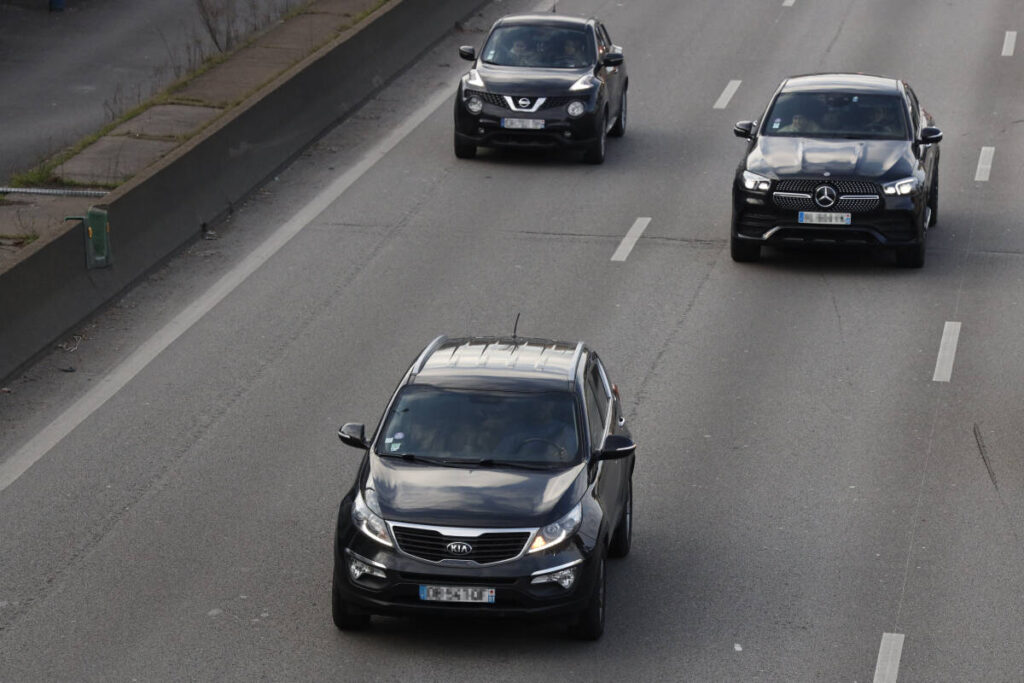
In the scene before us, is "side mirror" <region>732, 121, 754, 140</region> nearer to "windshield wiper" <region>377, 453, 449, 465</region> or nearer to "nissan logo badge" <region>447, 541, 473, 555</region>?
"windshield wiper" <region>377, 453, 449, 465</region>

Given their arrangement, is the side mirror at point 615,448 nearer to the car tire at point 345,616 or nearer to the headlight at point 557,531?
the headlight at point 557,531

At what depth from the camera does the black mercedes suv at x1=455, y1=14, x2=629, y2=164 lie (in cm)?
2439

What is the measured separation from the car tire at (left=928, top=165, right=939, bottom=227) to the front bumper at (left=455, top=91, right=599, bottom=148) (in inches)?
181

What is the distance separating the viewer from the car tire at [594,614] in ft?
36.2

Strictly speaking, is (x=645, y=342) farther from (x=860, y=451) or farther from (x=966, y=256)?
(x=966, y=256)

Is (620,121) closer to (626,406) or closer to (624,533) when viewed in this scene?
(626,406)

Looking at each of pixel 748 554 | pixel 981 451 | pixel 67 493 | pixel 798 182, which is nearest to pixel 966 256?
pixel 798 182

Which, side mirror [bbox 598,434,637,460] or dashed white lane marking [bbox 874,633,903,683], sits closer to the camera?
dashed white lane marking [bbox 874,633,903,683]

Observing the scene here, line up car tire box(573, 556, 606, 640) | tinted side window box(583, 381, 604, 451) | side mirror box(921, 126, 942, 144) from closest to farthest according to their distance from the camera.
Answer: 1. car tire box(573, 556, 606, 640)
2. tinted side window box(583, 381, 604, 451)
3. side mirror box(921, 126, 942, 144)

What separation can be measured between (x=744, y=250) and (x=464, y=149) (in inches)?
216

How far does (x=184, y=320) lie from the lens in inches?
718

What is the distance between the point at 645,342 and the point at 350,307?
296 cm

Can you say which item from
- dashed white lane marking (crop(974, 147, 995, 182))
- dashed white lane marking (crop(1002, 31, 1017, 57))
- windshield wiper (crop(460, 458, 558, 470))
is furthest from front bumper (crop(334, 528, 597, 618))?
dashed white lane marking (crop(1002, 31, 1017, 57))

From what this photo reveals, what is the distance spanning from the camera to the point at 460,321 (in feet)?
59.5
